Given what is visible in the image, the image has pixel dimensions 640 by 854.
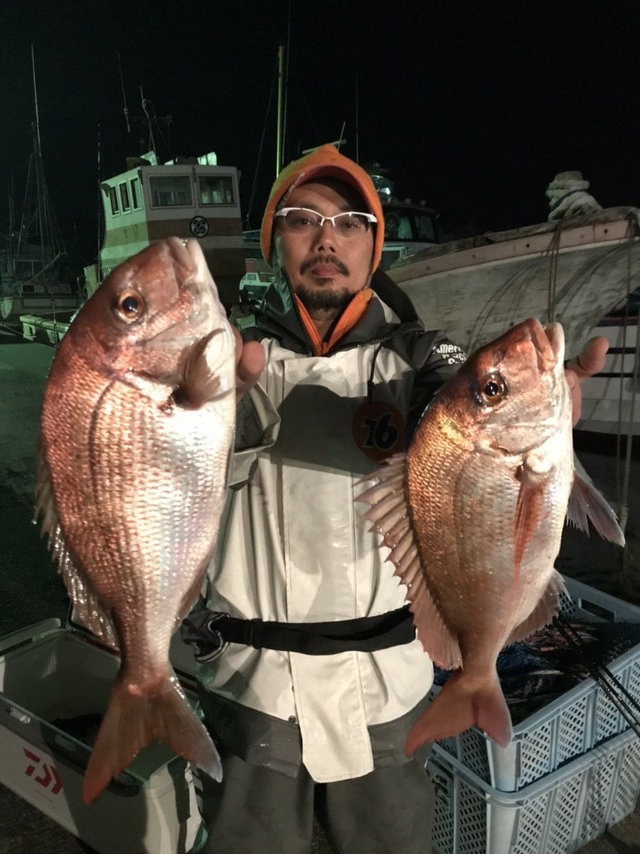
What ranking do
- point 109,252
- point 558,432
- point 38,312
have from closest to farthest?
point 558,432 → point 109,252 → point 38,312

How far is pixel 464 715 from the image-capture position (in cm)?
152

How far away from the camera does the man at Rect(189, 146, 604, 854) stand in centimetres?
189

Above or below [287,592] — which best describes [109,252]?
above

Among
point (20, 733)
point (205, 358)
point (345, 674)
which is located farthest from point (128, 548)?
point (20, 733)

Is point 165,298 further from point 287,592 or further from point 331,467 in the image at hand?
point 287,592

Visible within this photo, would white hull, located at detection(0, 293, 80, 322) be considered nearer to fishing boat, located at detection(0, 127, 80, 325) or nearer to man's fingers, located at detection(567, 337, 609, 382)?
fishing boat, located at detection(0, 127, 80, 325)

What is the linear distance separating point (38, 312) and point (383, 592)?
26039mm

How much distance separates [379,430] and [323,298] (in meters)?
0.57

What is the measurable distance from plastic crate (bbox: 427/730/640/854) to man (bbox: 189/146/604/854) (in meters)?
0.40

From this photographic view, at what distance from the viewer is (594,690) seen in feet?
8.17

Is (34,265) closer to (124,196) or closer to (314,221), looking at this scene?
(124,196)

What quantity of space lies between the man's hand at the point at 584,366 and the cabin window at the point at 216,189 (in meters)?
16.8

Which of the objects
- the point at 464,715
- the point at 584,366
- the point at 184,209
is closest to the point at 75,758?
the point at 464,715

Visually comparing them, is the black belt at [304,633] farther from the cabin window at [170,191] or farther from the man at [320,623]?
the cabin window at [170,191]
